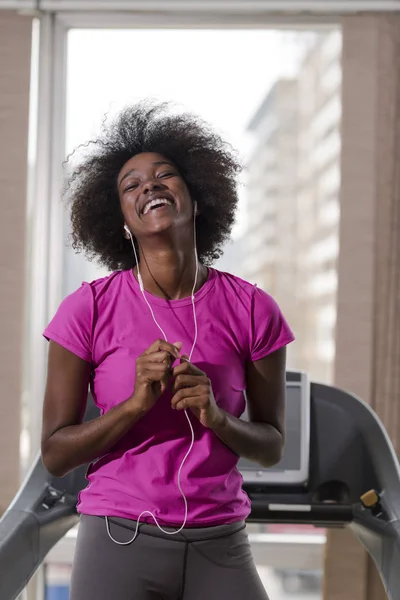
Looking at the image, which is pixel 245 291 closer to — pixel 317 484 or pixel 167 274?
pixel 167 274

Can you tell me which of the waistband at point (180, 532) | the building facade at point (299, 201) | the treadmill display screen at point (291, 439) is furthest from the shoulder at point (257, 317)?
the building facade at point (299, 201)

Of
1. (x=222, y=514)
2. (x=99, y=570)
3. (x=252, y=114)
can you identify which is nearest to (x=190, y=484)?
(x=222, y=514)

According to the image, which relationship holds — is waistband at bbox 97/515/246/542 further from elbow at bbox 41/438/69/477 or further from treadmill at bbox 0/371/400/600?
treadmill at bbox 0/371/400/600

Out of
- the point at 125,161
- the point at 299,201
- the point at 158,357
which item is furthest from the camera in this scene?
the point at 299,201

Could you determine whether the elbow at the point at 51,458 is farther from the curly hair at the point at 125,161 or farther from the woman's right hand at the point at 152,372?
the curly hair at the point at 125,161

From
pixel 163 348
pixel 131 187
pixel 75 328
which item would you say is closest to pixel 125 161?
pixel 131 187

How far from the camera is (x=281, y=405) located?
1.39m

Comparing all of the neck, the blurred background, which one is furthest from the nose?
the blurred background

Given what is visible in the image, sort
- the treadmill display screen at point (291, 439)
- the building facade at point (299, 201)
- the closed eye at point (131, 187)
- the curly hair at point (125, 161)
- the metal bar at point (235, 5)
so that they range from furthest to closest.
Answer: the building facade at point (299, 201) → the metal bar at point (235, 5) → the treadmill display screen at point (291, 439) → the curly hair at point (125, 161) → the closed eye at point (131, 187)

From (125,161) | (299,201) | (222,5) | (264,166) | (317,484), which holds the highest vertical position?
(222,5)

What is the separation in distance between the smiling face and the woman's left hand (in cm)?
27

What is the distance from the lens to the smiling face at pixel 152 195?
1309mm

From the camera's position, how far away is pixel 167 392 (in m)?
1.26

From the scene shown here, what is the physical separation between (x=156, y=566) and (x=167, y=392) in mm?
267
